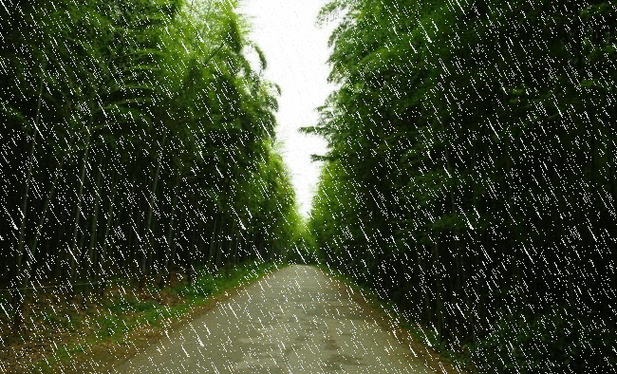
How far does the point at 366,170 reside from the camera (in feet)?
39.3

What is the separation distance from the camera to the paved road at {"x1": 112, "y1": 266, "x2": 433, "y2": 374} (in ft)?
19.8

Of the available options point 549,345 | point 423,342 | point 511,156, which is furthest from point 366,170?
point 549,345

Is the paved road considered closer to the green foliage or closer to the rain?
the rain

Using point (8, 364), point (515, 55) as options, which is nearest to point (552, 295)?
point (515, 55)

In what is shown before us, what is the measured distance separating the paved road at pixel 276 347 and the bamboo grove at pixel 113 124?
9.30ft

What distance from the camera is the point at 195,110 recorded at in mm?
12398

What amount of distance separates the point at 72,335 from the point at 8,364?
5.77 ft

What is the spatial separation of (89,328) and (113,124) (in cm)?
458

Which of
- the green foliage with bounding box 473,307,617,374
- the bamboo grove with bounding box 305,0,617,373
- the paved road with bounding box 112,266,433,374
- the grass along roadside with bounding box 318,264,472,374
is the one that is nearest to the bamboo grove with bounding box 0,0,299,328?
the paved road with bounding box 112,266,433,374

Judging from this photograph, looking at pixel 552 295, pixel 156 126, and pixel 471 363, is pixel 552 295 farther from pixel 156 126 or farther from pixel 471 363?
pixel 156 126

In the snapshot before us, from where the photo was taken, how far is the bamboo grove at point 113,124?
6.86 m

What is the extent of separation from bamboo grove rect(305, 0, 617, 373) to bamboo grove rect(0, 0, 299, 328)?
5.02 m

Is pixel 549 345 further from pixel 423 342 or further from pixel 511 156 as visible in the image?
pixel 423 342

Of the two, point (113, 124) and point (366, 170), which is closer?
point (113, 124)
